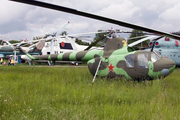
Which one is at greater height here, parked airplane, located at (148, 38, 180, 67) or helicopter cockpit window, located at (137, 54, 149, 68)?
parked airplane, located at (148, 38, 180, 67)

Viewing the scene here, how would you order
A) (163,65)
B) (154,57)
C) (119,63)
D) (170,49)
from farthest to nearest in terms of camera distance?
(170,49) < (119,63) < (154,57) < (163,65)

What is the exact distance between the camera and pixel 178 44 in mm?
17047

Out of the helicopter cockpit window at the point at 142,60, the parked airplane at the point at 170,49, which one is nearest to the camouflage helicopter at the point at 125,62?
the helicopter cockpit window at the point at 142,60

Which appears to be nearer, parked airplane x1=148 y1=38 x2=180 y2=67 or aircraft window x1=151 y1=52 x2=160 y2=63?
aircraft window x1=151 y1=52 x2=160 y2=63

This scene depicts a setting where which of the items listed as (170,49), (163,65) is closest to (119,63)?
(163,65)

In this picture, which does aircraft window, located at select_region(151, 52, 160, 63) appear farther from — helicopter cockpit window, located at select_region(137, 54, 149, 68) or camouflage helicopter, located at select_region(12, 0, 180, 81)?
helicopter cockpit window, located at select_region(137, 54, 149, 68)

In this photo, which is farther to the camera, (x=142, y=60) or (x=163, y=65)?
(x=142, y=60)

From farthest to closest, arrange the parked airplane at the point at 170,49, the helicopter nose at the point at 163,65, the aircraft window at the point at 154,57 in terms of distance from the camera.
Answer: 1. the parked airplane at the point at 170,49
2. the aircraft window at the point at 154,57
3. the helicopter nose at the point at 163,65

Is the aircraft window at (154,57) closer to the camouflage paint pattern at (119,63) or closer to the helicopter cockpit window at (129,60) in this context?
the camouflage paint pattern at (119,63)

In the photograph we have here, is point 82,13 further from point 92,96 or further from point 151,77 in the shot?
point 151,77

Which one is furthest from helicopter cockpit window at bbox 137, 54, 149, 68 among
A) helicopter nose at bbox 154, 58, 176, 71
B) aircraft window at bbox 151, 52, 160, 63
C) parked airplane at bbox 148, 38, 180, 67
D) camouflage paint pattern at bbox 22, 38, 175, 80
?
parked airplane at bbox 148, 38, 180, 67

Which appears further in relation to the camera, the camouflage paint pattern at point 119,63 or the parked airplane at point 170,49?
the parked airplane at point 170,49

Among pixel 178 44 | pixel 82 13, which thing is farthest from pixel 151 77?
pixel 178 44

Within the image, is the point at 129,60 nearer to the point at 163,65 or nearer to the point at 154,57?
the point at 154,57
